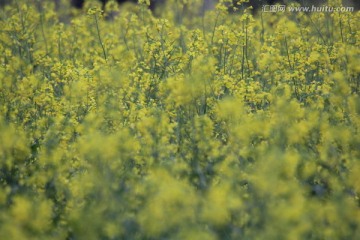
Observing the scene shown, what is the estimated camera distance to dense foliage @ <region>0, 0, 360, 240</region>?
3051 mm

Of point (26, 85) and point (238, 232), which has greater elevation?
point (26, 85)

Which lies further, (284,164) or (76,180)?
(76,180)

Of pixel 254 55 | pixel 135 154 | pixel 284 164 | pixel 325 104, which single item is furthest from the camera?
pixel 254 55

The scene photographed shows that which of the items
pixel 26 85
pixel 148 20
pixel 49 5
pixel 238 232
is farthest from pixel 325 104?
pixel 49 5

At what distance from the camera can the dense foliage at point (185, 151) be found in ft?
10.0

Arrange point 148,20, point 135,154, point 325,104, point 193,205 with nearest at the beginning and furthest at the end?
1. point 193,205
2. point 135,154
3. point 325,104
4. point 148,20

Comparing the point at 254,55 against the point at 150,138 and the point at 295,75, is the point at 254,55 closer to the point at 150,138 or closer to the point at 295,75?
the point at 295,75

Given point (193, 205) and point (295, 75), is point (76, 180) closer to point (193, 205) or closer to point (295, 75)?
point (193, 205)

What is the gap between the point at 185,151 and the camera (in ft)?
13.9

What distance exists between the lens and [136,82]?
568cm

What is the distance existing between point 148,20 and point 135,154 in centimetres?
421

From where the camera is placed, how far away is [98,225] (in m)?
3.08

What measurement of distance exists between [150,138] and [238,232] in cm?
111

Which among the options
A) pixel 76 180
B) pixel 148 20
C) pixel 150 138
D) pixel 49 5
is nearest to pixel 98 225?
pixel 76 180
